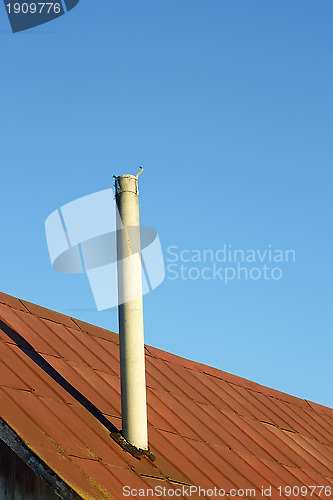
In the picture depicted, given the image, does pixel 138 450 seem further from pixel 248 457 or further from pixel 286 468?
pixel 286 468

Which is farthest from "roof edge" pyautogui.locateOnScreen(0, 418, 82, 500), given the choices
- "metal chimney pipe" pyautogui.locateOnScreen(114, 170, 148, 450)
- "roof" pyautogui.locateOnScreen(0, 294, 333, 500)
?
"metal chimney pipe" pyautogui.locateOnScreen(114, 170, 148, 450)

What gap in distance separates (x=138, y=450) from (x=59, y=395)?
1.00 metres

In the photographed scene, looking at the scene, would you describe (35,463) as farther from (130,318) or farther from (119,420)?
(130,318)

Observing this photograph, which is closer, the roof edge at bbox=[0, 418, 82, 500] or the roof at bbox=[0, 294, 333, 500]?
the roof edge at bbox=[0, 418, 82, 500]

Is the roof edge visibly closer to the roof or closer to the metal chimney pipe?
the roof

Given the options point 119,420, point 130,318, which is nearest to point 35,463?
point 119,420

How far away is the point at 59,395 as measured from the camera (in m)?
8.25

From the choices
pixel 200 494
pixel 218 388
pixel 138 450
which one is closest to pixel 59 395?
pixel 138 450

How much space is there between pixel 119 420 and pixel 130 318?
3.67 ft

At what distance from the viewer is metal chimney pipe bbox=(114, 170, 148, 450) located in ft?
27.5

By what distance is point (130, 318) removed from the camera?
8711mm

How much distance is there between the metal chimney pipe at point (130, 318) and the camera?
27.5 ft

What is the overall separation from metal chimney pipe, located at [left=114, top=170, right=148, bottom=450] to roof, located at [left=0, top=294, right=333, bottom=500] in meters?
0.28

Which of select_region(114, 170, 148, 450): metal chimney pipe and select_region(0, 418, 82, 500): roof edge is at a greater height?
select_region(114, 170, 148, 450): metal chimney pipe
